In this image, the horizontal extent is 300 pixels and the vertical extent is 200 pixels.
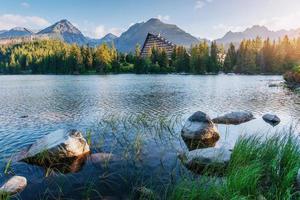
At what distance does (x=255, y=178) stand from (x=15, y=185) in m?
9.79

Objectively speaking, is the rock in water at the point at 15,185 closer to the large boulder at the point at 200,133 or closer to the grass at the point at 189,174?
the grass at the point at 189,174

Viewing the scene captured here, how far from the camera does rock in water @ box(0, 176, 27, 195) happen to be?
10562mm

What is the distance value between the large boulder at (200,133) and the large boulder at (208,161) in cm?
408

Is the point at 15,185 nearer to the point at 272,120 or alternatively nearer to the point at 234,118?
the point at 234,118

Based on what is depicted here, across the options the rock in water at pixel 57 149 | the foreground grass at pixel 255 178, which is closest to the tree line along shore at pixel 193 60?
the rock in water at pixel 57 149

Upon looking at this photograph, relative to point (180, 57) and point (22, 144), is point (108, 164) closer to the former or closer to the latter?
point (22, 144)

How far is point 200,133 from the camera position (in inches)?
742

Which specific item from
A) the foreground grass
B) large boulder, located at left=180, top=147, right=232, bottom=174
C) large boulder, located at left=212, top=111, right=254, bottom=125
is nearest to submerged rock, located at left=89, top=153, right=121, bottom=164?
large boulder, located at left=180, top=147, right=232, bottom=174

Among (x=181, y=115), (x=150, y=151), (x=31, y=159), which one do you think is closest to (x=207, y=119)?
(x=150, y=151)

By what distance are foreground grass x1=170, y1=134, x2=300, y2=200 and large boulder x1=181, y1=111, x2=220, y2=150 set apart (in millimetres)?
6858

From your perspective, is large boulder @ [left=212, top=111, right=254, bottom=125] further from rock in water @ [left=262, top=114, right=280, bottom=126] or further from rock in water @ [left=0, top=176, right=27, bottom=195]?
rock in water @ [left=0, top=176, right=27, bottom=195]

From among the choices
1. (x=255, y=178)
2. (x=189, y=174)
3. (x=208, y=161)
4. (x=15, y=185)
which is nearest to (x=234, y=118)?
(x=208, y=161)

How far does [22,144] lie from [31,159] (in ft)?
13.9

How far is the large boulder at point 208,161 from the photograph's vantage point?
39.7ft
